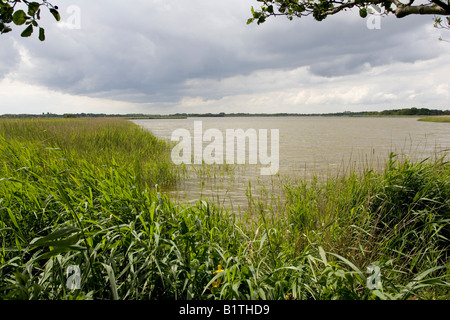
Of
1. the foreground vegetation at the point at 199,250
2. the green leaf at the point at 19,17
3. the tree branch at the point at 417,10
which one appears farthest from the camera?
the tree branch at the point at 417,10

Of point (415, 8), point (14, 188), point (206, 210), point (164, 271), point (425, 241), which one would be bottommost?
point (425, 241)

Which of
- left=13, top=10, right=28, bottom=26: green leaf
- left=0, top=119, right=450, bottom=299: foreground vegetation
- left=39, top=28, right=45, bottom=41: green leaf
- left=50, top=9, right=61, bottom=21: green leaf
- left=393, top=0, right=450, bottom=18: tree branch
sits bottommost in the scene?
left=0, top=119, right=450, bottom=299: foreground vegetation

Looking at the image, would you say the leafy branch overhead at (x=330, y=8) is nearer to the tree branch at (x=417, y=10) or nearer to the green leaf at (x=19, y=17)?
the tree branch at (x=417, y=10)

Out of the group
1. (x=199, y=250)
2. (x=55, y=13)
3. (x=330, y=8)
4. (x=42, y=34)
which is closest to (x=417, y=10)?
(x=330, y=8)

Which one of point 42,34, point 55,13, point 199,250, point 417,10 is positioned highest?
point 417,10

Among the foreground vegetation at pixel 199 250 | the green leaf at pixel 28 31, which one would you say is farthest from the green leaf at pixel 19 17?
A: the foreground vegetation at pixel 199 250

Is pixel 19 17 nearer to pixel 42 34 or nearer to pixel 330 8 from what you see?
pixel 42 34

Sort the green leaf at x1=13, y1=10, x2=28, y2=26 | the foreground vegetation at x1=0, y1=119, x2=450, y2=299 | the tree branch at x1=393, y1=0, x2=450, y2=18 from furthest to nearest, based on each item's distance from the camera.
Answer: the tree branch at x1=393, y1=0, x2=450, y2=18 < the foreground vegetation at x1=0, y1=119, x2=450, y2=299 < the green leaf at x1=13, y1=10, x2=28, y2=26

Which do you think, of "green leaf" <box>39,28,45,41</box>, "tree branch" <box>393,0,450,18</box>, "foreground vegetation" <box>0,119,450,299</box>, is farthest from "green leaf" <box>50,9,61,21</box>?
"tree branch" <box>393,0,450,18</box>

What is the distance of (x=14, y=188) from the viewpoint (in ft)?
10.8

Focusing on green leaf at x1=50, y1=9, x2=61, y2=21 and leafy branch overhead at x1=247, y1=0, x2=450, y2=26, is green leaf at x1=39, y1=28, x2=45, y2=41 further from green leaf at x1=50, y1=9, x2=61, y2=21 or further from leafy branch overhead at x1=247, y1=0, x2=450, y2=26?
leafy branch overhead at x1=247, y1=0, x2=450, y2=26
